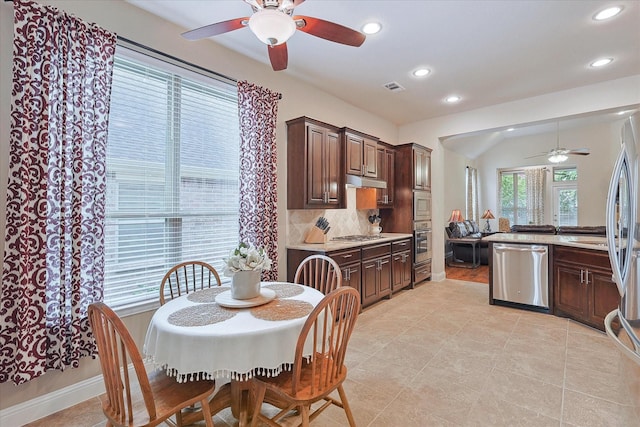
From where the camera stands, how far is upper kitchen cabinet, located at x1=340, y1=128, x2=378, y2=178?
426 cm

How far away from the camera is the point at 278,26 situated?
5.54ft

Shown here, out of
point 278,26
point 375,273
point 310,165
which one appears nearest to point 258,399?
point 278,26

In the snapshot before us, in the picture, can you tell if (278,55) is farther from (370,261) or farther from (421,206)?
(421,206)

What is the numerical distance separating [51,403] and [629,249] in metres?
3.68

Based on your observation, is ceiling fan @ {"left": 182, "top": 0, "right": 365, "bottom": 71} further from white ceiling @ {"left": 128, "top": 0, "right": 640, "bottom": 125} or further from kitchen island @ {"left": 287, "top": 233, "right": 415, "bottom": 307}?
kitchen island @ {"left": 287, "top": 233, "right": 415, "bottom": 307}

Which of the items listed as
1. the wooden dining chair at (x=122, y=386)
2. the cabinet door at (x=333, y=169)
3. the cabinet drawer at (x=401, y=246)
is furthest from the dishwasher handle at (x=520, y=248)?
the wooden dining chair at (x=122, y=386)

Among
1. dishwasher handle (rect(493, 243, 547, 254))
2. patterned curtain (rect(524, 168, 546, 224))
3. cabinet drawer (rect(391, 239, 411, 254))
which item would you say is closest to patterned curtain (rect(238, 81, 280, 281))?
cabinet drawer (rect(391, 239, 411, 254))

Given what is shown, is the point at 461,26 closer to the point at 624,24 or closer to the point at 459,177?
the point at 624,24

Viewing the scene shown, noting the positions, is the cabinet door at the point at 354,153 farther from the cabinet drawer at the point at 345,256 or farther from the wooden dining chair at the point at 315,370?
the wooden dining chair at the point at 315,370

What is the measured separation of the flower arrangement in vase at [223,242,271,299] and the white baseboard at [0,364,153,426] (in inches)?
55.7

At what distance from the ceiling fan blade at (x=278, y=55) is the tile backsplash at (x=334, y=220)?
1940mm

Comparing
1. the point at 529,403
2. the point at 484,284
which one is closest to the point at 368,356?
the point at 529,403

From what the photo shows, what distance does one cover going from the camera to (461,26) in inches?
115

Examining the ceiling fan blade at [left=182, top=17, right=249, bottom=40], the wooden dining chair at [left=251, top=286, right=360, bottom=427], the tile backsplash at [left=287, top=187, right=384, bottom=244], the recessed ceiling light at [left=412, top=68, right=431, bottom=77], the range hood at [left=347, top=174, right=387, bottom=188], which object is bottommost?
the wooden dining chair at [left=251, top=286, right=360, bottom=427]
